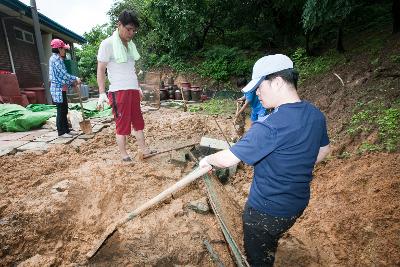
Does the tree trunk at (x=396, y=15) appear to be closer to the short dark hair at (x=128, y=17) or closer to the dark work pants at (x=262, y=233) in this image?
the short dark hair at (x=128, y=17)

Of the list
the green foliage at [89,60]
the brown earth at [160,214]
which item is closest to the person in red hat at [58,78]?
the brown earth at [160,214]

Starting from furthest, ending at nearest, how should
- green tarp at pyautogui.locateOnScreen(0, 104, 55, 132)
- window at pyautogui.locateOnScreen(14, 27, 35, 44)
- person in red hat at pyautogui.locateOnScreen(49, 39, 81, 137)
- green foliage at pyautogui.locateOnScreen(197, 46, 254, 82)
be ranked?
green foliage at pyautogui.locateOnScreen(197, 46, 254, 82)
window at pyautogui.locateOnScreen(14, 27, 35, 44)
green tarp at pyautogui.locateOnScreen(0, 104, 55, 132)
person in red hat at pyautogui.locateOnScreen(49, 39, 81, 137)

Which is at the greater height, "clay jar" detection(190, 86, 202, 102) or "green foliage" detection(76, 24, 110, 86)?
"green foliage" detection(76, 24, 110, 86)

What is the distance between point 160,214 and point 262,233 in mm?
1494

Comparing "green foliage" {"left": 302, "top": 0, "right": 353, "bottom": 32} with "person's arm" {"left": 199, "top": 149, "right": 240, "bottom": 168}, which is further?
"green foliage" {"left": 302, "top": 0, "right": 353, "bottom": 32}

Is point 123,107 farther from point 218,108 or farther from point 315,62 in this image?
point 315,62

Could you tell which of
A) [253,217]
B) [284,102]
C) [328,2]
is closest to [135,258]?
[253,217]

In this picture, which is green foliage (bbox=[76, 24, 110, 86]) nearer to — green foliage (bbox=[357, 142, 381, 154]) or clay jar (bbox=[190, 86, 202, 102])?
clay jar (bbox=[190, 86, 202, 102])

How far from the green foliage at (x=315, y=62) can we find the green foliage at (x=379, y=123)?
3.59m

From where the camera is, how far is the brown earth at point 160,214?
8.62 ft

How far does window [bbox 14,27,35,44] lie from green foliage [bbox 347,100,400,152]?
12018mm

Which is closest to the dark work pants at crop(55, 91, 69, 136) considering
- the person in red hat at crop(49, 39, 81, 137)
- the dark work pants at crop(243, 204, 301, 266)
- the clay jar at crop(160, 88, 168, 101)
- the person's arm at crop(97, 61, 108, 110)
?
the person in red hat at crop(49, 39, 81, 137)

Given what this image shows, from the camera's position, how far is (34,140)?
545cm

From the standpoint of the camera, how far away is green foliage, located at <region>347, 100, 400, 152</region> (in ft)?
12.4
